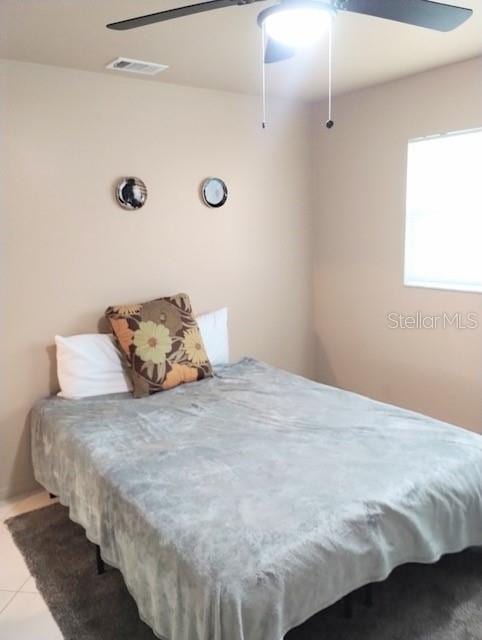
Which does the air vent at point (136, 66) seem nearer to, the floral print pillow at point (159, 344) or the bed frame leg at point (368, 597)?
the floral print pillow at point (159, 344)

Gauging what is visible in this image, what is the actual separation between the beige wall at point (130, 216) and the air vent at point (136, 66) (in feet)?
0.53

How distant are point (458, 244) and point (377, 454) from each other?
65.1 inches

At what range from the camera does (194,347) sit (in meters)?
3.10

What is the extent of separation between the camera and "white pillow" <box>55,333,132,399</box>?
2.84 metres

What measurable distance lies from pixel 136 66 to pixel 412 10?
164 centimetres

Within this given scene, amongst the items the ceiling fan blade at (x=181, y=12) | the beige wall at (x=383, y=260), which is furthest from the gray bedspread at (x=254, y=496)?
the ceiling fan blade at (x=181, y=12)

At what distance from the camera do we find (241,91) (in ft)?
11.2

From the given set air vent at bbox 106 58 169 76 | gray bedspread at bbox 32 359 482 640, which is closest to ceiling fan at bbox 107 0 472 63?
air vent at bbox 106 58 169 76

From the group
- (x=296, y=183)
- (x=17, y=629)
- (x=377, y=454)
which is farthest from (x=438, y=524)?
(x=296, y=183)

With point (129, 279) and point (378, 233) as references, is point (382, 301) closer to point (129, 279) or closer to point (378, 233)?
point (378, 233)

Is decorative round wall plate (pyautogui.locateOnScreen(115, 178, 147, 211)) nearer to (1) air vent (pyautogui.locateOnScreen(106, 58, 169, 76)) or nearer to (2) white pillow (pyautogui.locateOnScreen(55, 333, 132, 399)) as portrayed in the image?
(1) air vent (pyautogui.locateOnScreen(106, 58, 169, 76))

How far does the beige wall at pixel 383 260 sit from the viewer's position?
3.07 meters

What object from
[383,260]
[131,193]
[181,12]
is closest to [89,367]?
[131,193]

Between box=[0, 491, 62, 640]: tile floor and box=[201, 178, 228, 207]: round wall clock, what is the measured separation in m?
2.23
